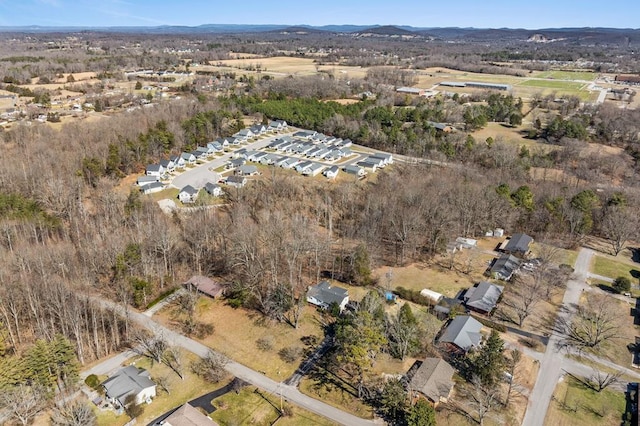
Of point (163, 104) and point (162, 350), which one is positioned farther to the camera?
point (163, 104)

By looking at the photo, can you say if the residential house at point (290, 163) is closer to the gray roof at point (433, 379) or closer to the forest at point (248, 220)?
the forest at point (248, 220)

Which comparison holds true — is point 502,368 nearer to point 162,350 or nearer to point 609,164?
point 162,350

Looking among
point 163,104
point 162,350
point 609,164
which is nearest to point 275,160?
point 163,104

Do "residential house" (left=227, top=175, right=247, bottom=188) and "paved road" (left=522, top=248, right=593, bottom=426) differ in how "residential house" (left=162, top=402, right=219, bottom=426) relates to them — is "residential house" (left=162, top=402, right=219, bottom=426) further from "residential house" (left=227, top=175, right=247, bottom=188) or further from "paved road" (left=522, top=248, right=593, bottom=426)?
"residential house" (left=227, top=175, right=247, bottom=188)

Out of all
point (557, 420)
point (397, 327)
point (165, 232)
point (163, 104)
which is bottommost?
point (557, 420)

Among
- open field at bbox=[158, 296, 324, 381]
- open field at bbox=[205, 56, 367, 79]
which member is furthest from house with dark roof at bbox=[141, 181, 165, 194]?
open field at bbox=[205, 56, 367, 79]

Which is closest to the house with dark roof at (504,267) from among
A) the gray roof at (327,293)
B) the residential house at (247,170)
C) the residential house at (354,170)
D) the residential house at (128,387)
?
the gray roof at (327,293)
